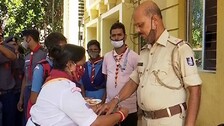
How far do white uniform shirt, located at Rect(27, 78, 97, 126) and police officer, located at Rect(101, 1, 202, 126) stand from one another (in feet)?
1.88

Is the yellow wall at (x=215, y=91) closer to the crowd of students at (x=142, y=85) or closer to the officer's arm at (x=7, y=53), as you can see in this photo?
the crowd of students at (x=142, y=85)

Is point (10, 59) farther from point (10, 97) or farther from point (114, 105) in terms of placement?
point (114, 105)

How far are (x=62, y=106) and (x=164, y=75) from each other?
899mm

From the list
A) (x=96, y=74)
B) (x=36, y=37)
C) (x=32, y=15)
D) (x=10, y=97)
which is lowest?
(x=10, y=97)

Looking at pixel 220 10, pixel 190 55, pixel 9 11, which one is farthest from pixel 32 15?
Result: pixel 190 55

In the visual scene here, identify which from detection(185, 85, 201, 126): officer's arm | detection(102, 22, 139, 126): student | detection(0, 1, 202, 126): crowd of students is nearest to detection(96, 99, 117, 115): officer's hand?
detection(0, 1, 202, 126): crowd of students

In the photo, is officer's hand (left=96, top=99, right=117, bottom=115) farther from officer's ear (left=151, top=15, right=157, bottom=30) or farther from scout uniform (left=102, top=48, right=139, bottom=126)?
scout uniform (left=102, top=48, right=139, bottom=126)

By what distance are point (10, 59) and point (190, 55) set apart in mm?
3381

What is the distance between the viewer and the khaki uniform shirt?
3102mm

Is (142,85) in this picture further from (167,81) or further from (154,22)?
(154,22)

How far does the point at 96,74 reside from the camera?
5.67 metres

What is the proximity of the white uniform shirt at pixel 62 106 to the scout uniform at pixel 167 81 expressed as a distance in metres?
0.62

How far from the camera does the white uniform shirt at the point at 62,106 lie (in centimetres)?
279

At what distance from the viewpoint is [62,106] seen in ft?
9.16
